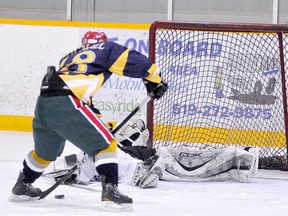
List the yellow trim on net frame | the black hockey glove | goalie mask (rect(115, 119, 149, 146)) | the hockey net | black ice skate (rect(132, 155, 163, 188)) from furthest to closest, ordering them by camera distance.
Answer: the yellow trim on net frame < the hockey net < goalie mask (rect(115, 119, 149, 146)) < black ice skate (rect(132, 155, 163, 188)) < the black hockey glove

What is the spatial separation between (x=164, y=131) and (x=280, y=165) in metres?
0.82

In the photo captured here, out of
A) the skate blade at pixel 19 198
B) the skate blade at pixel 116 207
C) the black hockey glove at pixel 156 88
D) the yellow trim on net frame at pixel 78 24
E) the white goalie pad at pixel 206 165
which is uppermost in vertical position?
the black hockey glove at pixel 156 88

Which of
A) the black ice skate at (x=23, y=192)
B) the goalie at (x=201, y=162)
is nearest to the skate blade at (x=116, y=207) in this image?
the black ice skate at (x=23, y=192)

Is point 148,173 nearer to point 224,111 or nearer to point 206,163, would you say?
point 206,163

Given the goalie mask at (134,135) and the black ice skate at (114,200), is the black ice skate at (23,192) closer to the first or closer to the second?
the black ice skate at (114,200)

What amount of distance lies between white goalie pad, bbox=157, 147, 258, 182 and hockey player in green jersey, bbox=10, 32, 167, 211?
106cm

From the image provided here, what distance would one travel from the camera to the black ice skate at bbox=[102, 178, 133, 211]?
414cm

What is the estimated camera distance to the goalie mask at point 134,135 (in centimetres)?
561

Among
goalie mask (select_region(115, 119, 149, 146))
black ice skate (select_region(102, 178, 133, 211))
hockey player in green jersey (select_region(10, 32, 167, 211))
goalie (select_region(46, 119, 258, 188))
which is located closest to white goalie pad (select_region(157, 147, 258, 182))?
goalie (select_region(46, 119, 258, 188))

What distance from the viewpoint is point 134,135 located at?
5.62 meters

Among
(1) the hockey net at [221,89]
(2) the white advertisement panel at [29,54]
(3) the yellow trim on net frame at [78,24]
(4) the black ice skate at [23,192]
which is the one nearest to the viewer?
(4) the black ice skate at [23,192]

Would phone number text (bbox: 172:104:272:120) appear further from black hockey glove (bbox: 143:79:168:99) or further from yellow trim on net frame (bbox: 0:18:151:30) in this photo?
yellow trim on net frame (bbox: 0:18:151:30)

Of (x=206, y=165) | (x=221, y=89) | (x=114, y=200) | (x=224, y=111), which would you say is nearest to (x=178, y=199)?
(x=114, y=200)

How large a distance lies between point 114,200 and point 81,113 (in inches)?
17.1
